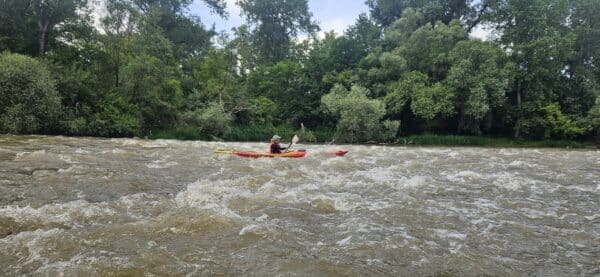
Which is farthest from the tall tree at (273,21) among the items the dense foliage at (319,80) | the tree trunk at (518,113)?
the tree trunk at (518,113)

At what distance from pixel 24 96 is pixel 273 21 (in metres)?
32.4

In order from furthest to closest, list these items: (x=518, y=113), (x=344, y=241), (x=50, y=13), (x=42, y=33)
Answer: (x=518, y=113) → (x=42, y=33) → (x=50, y=13) → (x=344, y=241)

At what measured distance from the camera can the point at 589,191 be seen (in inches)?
367

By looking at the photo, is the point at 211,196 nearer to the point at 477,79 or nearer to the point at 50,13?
the point at 477,79

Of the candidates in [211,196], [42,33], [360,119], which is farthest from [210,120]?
[211,196]

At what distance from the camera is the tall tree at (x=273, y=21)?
4769 centimetres

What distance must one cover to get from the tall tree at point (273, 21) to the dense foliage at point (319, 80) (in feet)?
36.3

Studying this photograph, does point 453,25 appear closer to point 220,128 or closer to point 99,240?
point 220,128

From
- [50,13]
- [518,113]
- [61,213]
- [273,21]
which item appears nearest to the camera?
[61,213]

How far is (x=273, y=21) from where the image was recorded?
4847 centimetres

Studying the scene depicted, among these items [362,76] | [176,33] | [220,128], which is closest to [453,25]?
[362,76]

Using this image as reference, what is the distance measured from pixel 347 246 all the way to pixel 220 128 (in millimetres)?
23705

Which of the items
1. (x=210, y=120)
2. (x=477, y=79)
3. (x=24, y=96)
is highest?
(x=477, y=79)

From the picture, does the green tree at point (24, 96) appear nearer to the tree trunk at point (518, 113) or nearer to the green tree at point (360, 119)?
the green tree at point (360, 119)
